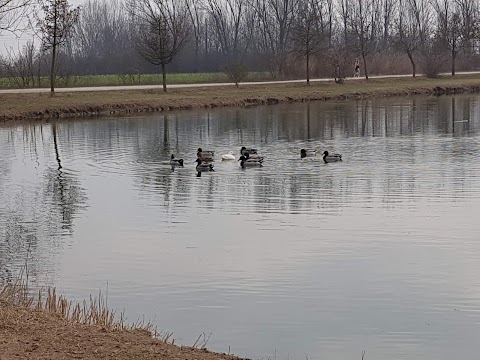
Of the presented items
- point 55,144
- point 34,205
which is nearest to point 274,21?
point 55,144

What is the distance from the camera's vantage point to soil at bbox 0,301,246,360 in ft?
26.3

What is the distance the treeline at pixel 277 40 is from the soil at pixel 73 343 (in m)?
48.3

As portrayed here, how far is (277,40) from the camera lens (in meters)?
101

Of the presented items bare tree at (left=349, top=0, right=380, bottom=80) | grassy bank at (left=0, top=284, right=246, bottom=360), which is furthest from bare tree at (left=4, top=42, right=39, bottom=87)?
grassy bank at (left=0, top=284, right=246, bottom=360)

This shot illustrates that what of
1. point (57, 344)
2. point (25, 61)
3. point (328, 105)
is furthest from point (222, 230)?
point (25, 61)

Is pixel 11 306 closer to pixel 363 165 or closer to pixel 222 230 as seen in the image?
pixel 222 230

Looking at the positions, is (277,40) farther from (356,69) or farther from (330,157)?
(330,157)

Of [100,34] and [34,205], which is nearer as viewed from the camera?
[34,205]

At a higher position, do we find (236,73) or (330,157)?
(236,73)

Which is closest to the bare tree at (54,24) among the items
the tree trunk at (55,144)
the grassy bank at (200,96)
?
the grassy bank at (200,96)

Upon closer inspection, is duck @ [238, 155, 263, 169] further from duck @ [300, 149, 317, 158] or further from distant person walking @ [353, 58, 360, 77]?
distant person walking @ [353, 58, 360, 77]

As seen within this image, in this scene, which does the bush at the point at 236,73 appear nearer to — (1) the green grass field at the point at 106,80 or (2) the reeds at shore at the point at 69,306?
(1) the green grass field at the point at 106,80

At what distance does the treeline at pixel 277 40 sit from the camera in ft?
217

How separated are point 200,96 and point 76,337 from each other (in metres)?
43.3
